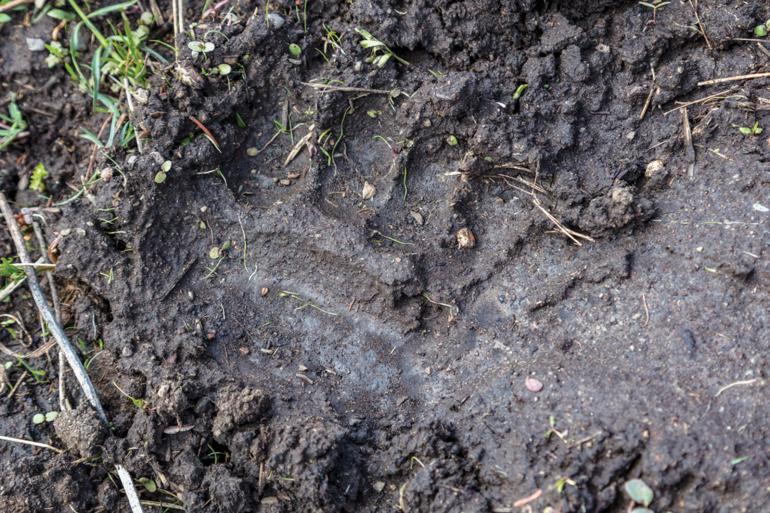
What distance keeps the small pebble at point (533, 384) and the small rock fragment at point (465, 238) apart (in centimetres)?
56

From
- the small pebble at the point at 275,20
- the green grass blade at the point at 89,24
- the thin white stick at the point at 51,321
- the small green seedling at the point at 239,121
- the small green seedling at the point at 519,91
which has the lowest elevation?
the thin white stick at the point at 51,321

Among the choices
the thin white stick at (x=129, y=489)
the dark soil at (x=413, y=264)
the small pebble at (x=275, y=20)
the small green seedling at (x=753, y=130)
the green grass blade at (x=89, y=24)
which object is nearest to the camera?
the dark soil at (x=413, y=264)

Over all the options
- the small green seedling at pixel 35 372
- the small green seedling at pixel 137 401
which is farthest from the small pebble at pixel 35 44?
the small green seedling at pixel 137 401

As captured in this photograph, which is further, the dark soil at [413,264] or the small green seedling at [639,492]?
the dark soil at [413,264]

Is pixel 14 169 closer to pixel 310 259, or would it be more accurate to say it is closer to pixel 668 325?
pixel 310 259

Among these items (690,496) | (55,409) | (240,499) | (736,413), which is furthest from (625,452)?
(55,409)

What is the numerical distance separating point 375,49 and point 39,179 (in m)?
1.51

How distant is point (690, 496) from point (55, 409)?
2.16m

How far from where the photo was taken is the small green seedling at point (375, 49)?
8.52 feet

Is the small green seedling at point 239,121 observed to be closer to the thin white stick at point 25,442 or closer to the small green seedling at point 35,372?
the small green seedling at point 35,372

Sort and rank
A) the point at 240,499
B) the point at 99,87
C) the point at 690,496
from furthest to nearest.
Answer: the point at 99,87
the point at 240,499
the point at 690,496

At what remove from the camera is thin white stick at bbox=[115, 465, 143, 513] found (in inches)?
91.0

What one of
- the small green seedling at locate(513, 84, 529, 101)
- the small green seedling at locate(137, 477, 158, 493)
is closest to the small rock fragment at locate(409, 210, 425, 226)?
the small green seedling at locate(513, 84, 529, 101)

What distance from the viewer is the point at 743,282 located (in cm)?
225
